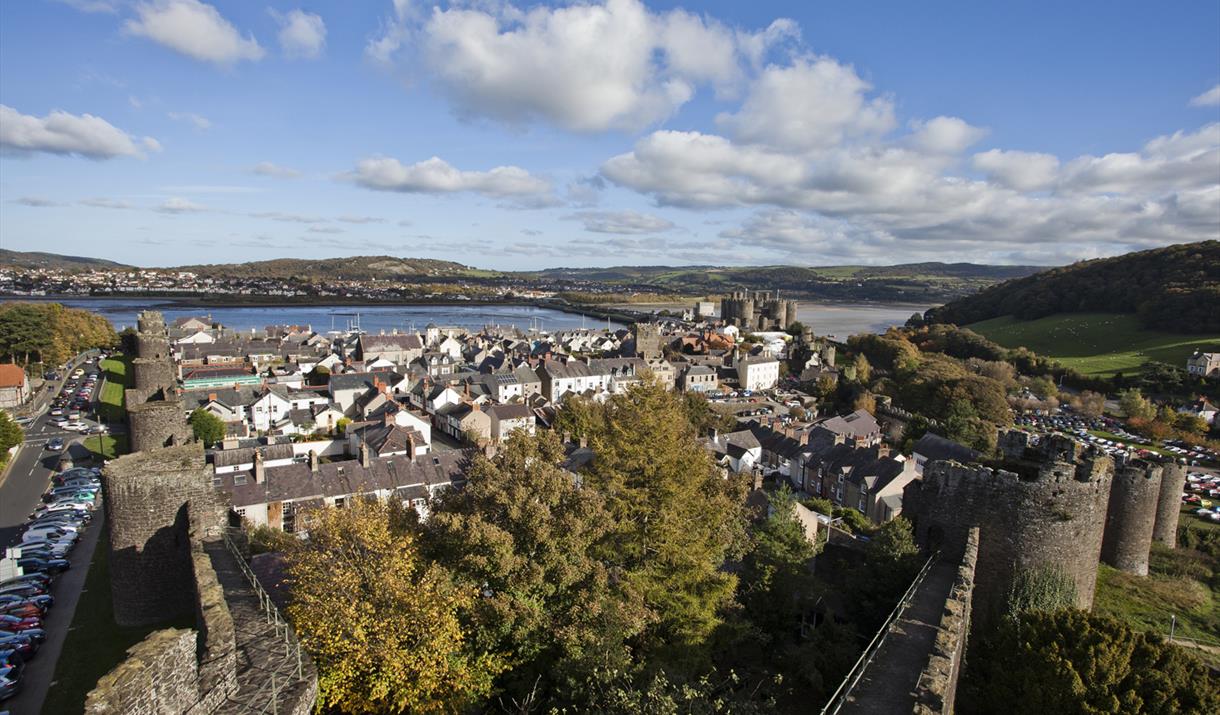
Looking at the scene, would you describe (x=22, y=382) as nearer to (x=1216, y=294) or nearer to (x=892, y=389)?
(x=892, y=389)

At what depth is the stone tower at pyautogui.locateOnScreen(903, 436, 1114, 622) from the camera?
1150 cm

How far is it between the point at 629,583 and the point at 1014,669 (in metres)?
6.28

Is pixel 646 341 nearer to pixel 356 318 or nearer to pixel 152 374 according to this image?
pixel 152 374

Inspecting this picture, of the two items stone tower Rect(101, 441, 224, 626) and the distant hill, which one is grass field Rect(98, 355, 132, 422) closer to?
stone tower Rect(101, 441, 224, 626)

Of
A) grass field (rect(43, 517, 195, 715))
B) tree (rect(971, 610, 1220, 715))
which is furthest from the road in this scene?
tree (rect(971, 610, 1220, 715))

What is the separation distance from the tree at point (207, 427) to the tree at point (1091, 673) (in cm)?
4109

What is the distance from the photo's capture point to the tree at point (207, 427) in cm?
3756

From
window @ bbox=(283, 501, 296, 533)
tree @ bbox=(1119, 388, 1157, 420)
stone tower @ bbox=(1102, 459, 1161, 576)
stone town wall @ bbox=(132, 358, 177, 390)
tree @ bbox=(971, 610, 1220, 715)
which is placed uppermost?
stone town wall @ bbox=(132, 358, 177, 390)

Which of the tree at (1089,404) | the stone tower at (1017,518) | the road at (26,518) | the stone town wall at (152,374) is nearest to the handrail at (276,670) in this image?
the road at (26,518)

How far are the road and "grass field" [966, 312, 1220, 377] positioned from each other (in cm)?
8745

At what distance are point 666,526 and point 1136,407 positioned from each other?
61.3 metres

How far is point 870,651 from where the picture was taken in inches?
391

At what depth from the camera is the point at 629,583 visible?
1161cm

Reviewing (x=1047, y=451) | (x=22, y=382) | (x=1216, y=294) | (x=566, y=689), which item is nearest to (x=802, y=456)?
(x=1047, y=451)
